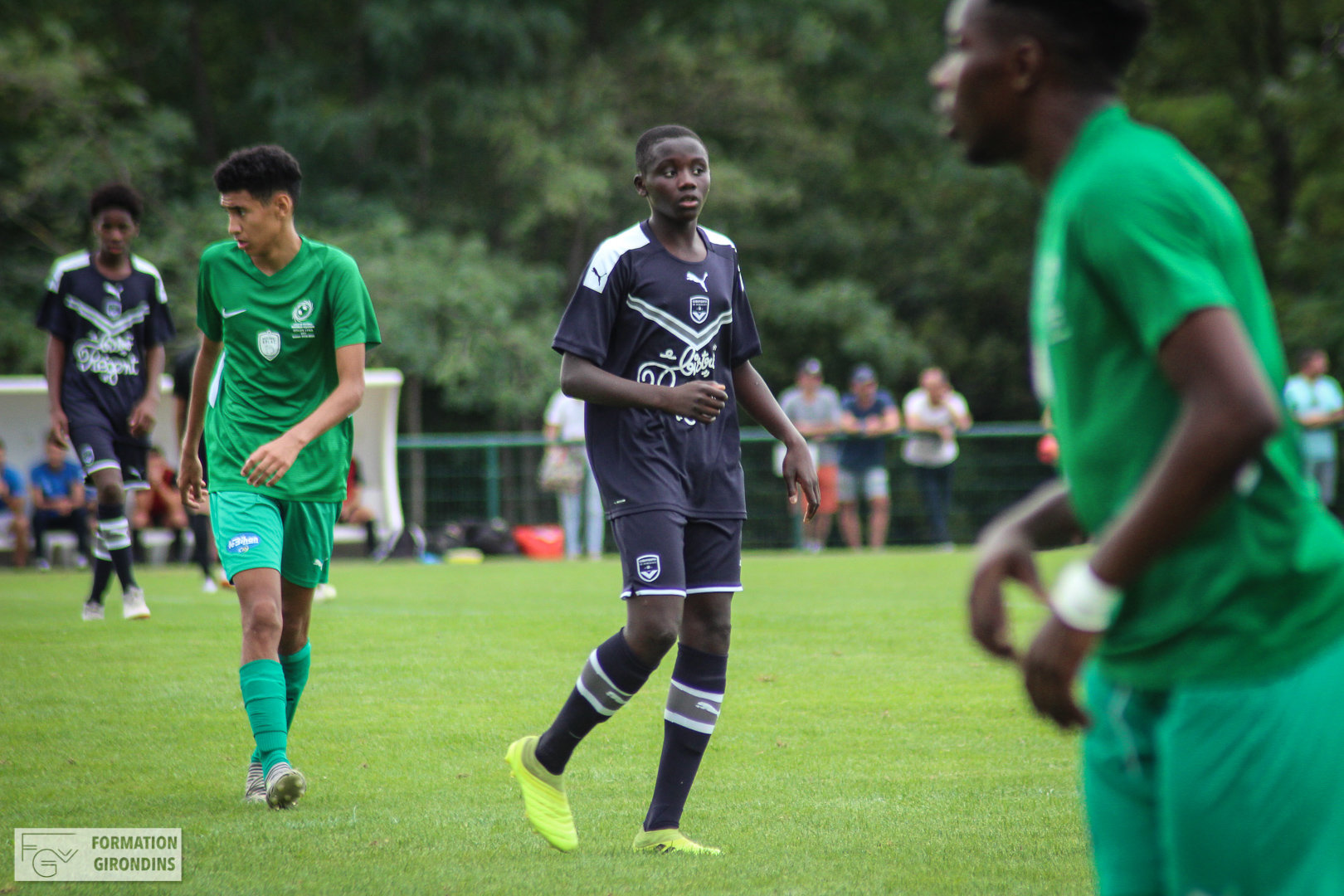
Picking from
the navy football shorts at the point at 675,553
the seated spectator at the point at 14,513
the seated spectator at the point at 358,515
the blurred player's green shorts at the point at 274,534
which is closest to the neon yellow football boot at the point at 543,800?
the navy football shorts at the point at 675,553

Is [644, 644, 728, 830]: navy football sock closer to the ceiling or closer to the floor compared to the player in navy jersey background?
closer to the floor

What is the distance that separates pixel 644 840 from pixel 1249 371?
3.26m

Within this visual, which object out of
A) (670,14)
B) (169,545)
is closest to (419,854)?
(169,545)

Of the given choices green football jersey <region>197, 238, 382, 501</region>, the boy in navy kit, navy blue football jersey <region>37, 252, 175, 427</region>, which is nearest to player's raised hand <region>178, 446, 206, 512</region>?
green football jersey <region>197, 238, 382, 501</region>

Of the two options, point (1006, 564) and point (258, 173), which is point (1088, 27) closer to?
point (1006, 564)

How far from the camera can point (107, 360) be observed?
393 inches

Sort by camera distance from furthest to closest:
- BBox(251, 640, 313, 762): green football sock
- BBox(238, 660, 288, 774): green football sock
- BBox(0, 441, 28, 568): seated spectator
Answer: BBox(0, 441, 28, 568): seated spectator, BBox(251, 640, 313, 762): green football sock, BBox(238, 660, 288, 774): green football sock

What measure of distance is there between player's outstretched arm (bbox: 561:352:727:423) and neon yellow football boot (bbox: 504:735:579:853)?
1.18 meters

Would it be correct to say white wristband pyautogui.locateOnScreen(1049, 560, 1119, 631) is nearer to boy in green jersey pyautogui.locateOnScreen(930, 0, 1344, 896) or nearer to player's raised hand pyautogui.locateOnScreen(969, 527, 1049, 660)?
boy in green jersey pyautogui.locateOnScreen(930, 0, 1344, 896)

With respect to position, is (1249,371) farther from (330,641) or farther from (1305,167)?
(1305,167)

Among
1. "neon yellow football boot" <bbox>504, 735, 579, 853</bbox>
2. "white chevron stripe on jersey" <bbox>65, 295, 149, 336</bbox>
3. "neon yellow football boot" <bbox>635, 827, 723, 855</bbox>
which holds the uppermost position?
"white chevron stripe on jersey" <bbox>65, 295, 149, 336</bbox>

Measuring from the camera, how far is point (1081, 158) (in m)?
2.14

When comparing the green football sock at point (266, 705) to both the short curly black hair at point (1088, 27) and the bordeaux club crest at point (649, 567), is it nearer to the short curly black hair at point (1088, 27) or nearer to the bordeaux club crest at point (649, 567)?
the bordeaux club crest at point (649, 567)

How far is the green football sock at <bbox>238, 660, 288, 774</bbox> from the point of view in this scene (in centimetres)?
522
